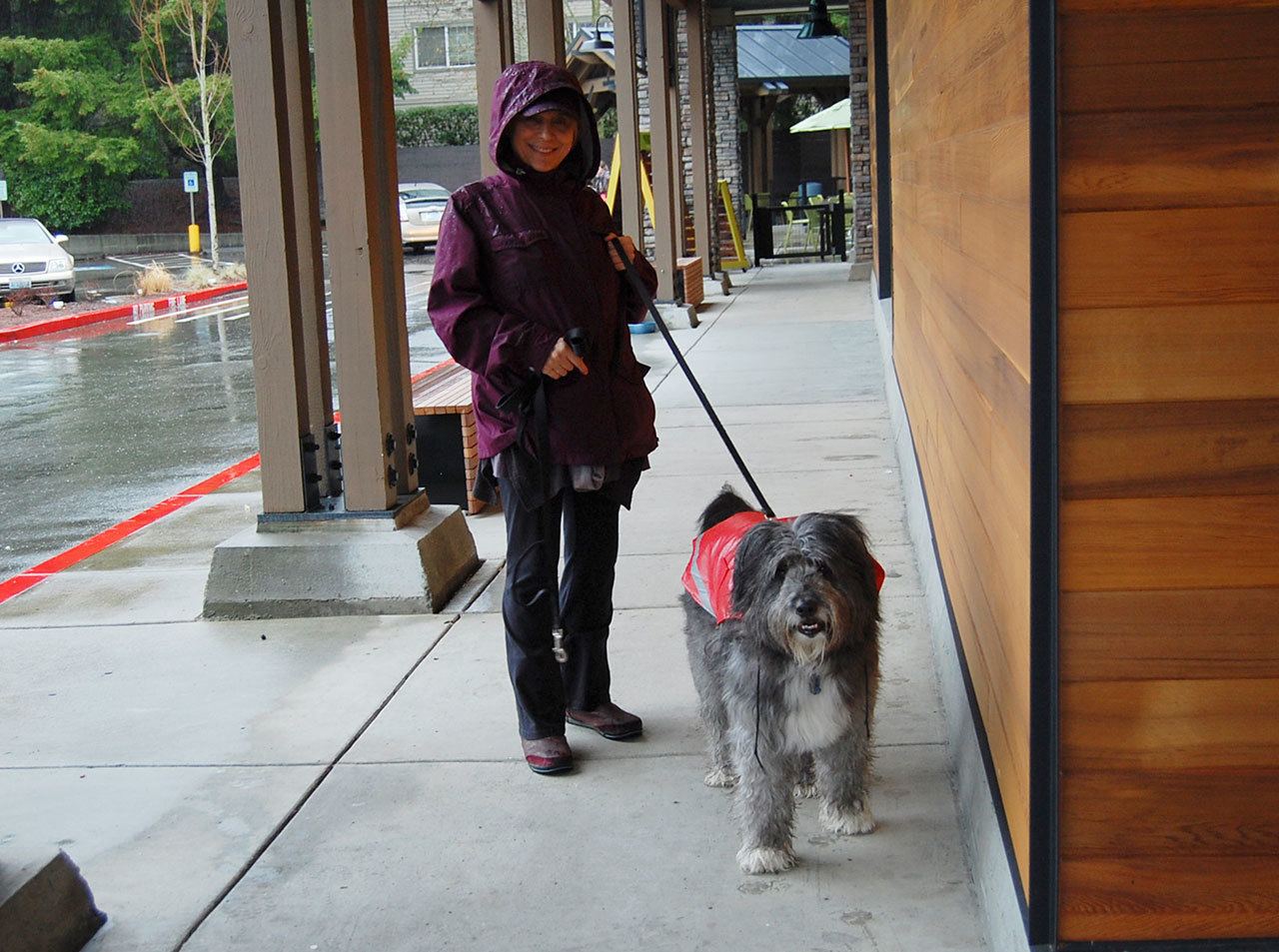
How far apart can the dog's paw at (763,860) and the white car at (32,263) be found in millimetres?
22882

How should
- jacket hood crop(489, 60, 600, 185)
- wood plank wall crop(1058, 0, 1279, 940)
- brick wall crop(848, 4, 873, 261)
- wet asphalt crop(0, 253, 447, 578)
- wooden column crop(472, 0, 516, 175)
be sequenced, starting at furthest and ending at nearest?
brick wall crop(848, 4, 873, 261) → wet asphalt crop(0, 253, 447, 578) → wooden column crop(472, 0, 516, 175) → jacket hood crop(489, 60, 600, 185) → wood plank wall crop(1058, 0, 1279, 940)

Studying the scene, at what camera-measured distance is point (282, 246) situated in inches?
230

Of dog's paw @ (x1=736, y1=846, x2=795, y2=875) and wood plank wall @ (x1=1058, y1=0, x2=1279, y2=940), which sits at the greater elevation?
wood plank wall @ (x1=1058, y1=0, x2=1279, y2=940)

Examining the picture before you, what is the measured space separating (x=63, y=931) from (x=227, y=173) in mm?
47789

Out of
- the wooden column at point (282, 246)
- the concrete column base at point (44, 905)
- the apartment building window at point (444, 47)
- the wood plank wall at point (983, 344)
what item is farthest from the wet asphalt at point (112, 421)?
the apartment building window at point (444, 47)

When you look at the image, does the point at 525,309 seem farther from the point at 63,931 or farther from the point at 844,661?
the point at 63,931

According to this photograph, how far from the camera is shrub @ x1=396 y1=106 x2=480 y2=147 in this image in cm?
4825

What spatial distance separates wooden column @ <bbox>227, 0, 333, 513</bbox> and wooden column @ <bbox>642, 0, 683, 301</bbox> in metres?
9.88

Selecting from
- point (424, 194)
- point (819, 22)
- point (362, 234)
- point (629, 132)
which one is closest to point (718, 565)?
point (362, 234)

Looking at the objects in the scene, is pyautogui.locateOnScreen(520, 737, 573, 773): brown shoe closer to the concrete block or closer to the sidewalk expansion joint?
the sidewalk expansion joint

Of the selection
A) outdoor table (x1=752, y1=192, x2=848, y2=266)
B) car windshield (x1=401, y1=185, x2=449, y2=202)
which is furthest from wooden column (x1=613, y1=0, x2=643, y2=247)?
car windshield (x1=401, y1=185, x2=449, y2=202)

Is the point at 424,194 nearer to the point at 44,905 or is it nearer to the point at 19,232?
the point at 19,232

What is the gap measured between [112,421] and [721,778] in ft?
31.6

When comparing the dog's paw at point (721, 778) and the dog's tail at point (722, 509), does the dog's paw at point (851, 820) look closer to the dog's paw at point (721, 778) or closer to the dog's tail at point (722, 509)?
the dog's paw at point (721, 778)
